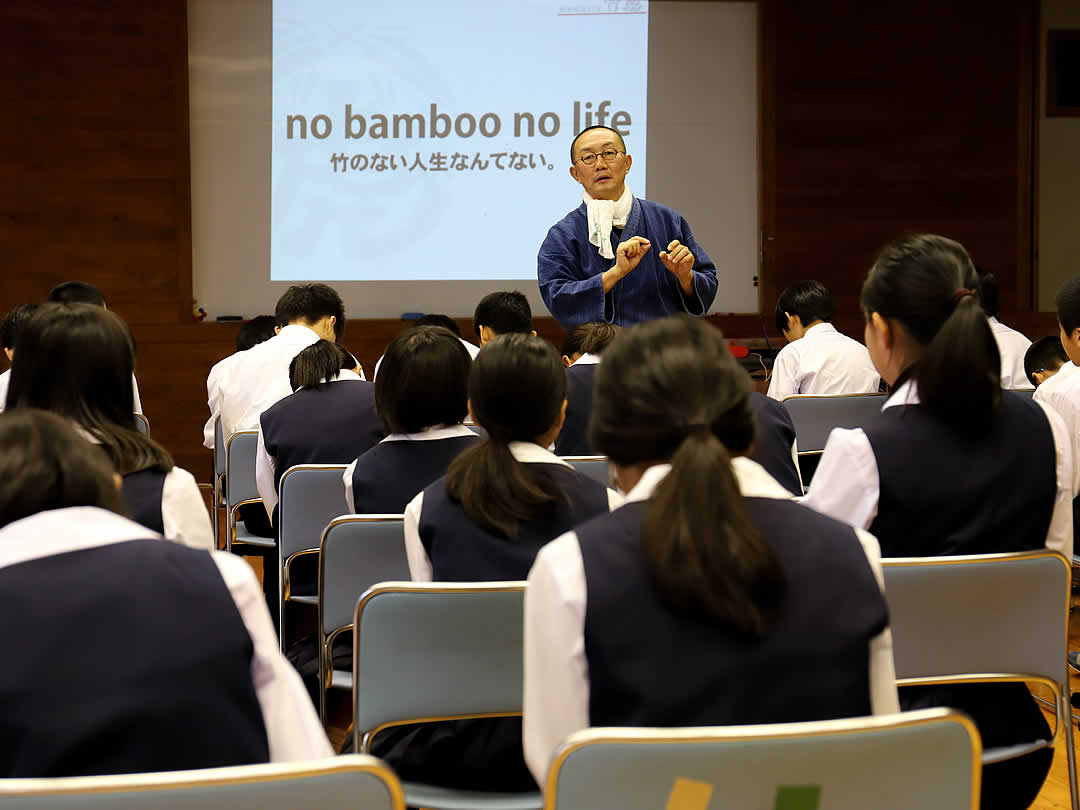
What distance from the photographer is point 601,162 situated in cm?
362

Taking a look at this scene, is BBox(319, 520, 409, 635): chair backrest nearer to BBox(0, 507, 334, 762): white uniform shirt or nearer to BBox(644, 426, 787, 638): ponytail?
BBox(0, 507, 334, 762): white uniform shirt

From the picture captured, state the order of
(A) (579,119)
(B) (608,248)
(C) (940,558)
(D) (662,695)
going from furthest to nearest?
(A) (579,119) → (B) (608,248) → (C) (940,558) → (D) (662,695)

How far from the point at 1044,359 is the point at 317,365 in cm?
264

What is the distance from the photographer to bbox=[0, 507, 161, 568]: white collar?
3.35 ft

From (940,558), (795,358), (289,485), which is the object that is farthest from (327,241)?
(940,558)

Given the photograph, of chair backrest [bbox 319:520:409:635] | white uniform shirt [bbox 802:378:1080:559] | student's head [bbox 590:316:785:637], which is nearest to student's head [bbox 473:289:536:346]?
chair backrest [bbox 319:520:409:635]

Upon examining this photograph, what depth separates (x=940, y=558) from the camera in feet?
4.97

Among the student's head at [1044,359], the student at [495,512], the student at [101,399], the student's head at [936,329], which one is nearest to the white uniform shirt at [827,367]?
the student's head at [1044,359]

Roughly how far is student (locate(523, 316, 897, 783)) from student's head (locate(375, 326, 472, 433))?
1.19 meters

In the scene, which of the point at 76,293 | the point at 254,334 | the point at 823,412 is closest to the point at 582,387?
the point at 823,412

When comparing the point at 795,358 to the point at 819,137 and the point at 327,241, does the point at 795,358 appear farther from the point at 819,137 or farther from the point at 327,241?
the point at 327,241

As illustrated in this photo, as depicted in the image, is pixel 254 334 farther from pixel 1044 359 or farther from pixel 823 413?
pixel 1044 359

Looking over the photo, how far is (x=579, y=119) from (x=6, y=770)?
5.85 metres

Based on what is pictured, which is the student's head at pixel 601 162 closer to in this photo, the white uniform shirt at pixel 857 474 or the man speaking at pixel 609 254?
the man speaking at pixel 609 254
